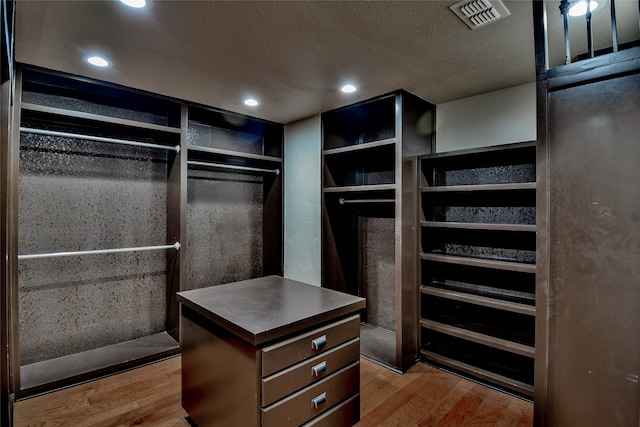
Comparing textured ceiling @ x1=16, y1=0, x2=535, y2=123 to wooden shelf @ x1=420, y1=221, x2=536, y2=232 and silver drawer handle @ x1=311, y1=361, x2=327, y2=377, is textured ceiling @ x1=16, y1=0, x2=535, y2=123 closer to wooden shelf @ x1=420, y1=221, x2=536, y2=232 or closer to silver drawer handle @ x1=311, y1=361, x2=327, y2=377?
wooden shelf @ x1=420, y1=221, x2=536, y2=232

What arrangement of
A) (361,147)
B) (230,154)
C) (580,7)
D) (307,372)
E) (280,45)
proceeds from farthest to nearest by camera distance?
(230,154)
(361,147)
(280,45)
(580,7)
(307,372)

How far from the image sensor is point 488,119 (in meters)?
2.83

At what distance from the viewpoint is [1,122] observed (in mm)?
1388

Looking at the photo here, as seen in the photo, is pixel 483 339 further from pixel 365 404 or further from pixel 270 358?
pixel 270 358

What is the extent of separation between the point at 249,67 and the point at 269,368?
1.99m

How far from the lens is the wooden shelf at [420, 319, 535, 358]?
91.6 inches

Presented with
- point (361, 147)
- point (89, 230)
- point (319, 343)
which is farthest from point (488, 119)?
point (89, 230)

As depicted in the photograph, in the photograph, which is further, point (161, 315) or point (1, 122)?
point (161, 315)

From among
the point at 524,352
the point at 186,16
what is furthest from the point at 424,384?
the point at 186,16

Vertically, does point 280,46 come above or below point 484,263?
above

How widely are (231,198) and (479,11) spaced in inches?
115

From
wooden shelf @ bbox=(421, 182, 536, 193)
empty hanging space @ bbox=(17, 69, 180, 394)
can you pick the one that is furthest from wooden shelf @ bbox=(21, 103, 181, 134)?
wooden shelf @ bbox=(421, 182, 536, 193)

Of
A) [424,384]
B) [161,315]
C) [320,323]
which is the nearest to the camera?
[320,323]

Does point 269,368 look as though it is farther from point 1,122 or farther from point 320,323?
point 1,122
